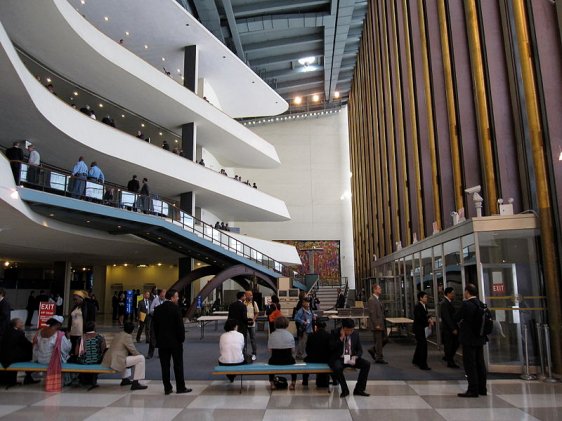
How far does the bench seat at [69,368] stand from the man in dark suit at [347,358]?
3471 mm

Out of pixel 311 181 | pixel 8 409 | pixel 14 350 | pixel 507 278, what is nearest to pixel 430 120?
pixel 507 278

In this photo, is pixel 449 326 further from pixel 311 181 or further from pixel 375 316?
pixel 311 181

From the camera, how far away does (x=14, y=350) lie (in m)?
7.84

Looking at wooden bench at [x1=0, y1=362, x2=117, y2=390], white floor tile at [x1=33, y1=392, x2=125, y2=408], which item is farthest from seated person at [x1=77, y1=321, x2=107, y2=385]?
Result: white floor tile at [x1=33, y1=392, x2=125, y2=408]

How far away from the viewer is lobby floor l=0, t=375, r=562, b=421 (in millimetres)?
5945

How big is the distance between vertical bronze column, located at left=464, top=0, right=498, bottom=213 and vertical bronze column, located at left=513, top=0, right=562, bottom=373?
1.70m

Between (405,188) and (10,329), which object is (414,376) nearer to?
(10,329)

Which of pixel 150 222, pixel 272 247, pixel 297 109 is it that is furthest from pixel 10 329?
pixel 297 109

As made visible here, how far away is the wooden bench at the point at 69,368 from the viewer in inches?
293

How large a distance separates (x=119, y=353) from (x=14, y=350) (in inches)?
74.5

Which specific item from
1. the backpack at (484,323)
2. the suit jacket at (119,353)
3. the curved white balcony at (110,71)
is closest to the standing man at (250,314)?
the suit jacket at (119,353)

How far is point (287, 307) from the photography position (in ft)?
66.9

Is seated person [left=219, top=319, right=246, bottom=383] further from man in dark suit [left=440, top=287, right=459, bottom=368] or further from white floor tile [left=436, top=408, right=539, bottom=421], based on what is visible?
man in dark suit [left=440, top=287, right=459, bottom=368]

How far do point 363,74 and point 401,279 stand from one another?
19136 millimetres
